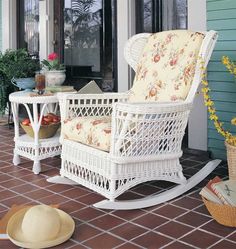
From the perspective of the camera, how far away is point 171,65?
2.81 metres

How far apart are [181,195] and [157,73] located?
843 millimetres

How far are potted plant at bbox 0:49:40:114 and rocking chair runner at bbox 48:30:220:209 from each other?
175 cm

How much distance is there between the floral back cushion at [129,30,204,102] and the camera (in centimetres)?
269

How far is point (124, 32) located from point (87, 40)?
0.66 m

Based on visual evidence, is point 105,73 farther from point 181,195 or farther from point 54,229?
point 54,229

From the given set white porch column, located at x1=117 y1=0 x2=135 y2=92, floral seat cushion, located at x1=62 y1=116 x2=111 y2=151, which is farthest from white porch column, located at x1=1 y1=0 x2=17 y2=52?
floral seat cushion, located at x1=62 y1=116 x2=111 y2=151

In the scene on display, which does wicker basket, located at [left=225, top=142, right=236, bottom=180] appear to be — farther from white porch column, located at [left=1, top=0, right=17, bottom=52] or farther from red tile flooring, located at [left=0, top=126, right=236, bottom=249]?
white porch column, located at [left=1, top=0, right=17, bottom=52]

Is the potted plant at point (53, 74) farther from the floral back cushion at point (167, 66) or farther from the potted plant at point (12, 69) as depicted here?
the floral back cushion at point (167, 66)

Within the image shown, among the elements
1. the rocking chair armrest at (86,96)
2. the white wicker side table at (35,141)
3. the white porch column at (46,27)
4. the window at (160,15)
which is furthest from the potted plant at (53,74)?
the rocking chair armrest at (86,96)

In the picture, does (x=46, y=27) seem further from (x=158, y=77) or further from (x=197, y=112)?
(x=158, y=77)

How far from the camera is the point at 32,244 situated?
1936mm

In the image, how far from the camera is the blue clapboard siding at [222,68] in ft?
10.5

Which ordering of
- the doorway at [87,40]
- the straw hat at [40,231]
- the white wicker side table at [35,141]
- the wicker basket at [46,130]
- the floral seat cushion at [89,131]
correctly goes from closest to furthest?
the straw hat at [40,231] → the floral seat cushion at [89,131] → the white wicker side table at [35,141] → the wicker basket at [46,130] → the doorway at [87,40]

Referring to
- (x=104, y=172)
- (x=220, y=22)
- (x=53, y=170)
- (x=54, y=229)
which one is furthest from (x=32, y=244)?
(x=220, y=22)
